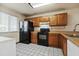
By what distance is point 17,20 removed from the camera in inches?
225

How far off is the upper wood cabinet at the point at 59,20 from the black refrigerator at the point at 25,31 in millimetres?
1525

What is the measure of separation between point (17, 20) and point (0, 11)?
5.41ft

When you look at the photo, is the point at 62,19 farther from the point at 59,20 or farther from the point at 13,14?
the point at 13,14

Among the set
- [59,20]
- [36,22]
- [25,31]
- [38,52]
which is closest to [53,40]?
[59,20]

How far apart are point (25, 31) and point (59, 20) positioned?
94.1 inches

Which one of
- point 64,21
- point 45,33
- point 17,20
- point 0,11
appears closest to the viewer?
point 0,11

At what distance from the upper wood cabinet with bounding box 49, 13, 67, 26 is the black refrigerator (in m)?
1.53

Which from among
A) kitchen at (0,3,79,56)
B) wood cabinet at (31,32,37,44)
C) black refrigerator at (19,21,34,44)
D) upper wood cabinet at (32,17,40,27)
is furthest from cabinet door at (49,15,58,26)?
black refrigerator at (19,21,34,44)

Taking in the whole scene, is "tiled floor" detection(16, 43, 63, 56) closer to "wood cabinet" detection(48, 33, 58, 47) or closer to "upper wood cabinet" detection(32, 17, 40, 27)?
"wood cabinet" detection(48, 33, 58, 47)

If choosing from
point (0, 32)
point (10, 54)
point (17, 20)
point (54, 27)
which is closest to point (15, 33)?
point (17, 20)

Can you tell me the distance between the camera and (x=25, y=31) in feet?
18.4

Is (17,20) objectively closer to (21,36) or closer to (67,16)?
(21,36)

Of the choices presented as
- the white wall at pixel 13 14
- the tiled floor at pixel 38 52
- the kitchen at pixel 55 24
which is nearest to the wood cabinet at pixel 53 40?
the kitchen at pixel 55 24

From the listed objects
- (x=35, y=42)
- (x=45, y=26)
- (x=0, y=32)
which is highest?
(x=45, y=26)
